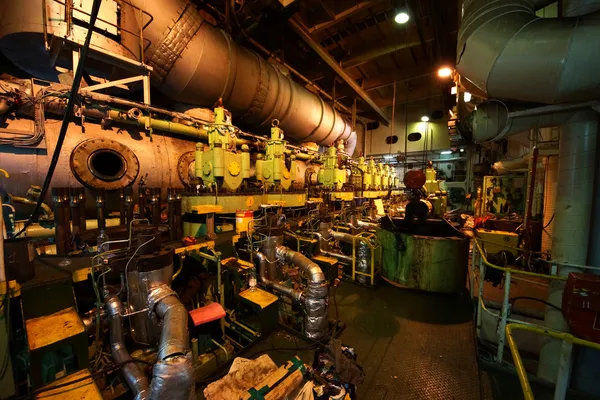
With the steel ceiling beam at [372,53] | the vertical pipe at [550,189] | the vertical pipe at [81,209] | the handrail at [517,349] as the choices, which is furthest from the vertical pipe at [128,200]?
the steel ceiling beam at [372,53]

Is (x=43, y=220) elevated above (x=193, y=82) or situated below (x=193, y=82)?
below

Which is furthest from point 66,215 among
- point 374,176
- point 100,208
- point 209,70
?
point 374,176

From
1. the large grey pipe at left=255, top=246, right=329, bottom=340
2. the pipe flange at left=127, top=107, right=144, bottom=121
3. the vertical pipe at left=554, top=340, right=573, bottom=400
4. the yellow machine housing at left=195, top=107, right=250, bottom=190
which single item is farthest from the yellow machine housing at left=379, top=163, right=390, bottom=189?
the vertical pipe at left=554, top=340, right=573, bottom=400

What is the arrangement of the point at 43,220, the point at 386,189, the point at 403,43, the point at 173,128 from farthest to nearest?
the point at 386,189
the point at 403,43
the point at 173,128
the point at 43,220

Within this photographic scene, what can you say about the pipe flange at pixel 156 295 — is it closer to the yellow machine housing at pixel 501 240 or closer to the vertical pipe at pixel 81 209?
the vertical pipe at pixel 81 209

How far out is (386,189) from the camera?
12109 millimetres

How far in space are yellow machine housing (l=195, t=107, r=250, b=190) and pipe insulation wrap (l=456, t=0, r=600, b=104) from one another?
10.4 feet

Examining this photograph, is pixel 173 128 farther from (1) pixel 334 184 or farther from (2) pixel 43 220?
(1) pixel 334 184

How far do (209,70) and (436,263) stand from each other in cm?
558

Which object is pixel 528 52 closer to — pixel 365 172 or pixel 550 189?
pixel 550 189

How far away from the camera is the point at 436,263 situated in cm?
373

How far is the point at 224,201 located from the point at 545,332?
3.76 m

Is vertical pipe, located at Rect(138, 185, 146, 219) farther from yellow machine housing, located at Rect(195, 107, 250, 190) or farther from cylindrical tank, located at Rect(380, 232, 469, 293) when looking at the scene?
cylindrical tank, located at Rect(380, 232, 469, 293)

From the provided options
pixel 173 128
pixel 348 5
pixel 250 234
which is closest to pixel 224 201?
pixel 250 234
